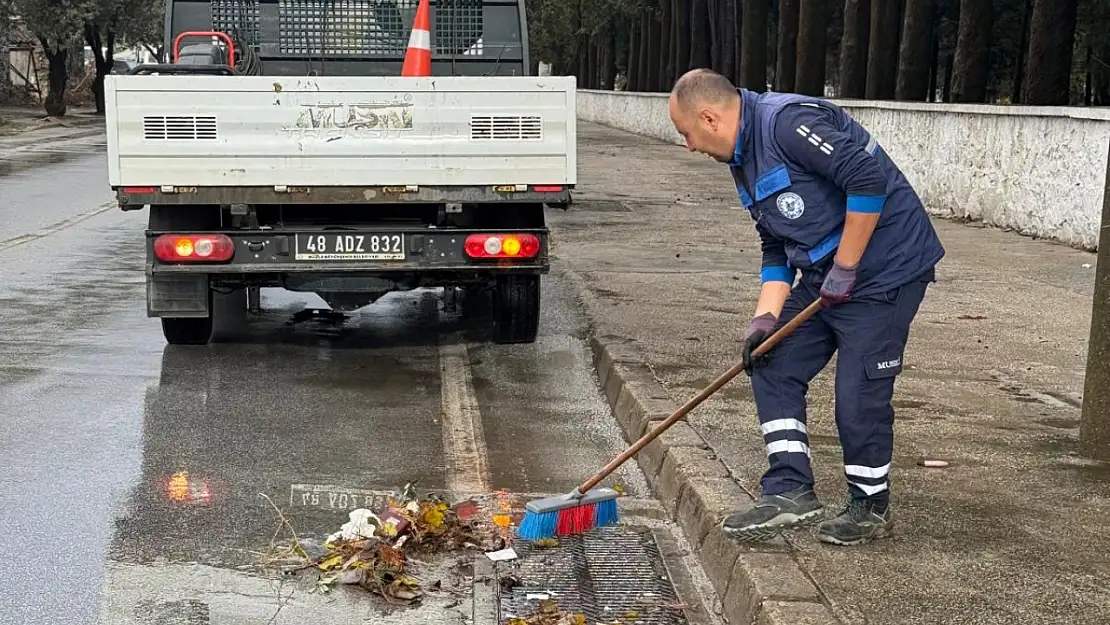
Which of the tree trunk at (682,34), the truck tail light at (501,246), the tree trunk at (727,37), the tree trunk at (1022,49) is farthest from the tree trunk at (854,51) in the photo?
the tree trunk at (682,34)

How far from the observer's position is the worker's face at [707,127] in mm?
4836

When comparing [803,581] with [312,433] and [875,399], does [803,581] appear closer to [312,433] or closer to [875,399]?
[875,399]

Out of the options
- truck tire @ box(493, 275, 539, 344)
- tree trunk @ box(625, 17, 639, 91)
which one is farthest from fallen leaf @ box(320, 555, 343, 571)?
tree trunk @ box(625, 17, 639, 91)

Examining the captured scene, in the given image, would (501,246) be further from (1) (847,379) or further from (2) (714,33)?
(2) (714,33)

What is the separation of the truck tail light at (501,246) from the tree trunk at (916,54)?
16.0 metres

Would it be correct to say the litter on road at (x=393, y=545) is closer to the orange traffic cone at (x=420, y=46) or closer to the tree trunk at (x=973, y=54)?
the orange traffic cone at (x=420, y=46)

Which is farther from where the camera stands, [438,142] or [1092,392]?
[438,142]

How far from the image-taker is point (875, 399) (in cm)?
493

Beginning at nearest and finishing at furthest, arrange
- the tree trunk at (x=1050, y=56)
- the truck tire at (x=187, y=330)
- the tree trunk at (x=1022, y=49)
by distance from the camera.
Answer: the truck tire at (x=187, y=330)
the tree trunk at (x=1050, y=56)
the tree trunk at (x=1022, y=49)

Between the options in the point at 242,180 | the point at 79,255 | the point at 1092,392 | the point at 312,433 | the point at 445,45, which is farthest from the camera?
the point at 79,255

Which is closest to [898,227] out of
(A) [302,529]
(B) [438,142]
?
(A) [302,529]

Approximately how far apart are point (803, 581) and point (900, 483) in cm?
133

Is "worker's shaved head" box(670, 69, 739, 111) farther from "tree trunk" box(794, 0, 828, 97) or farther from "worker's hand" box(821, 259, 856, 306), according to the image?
"tree trunk" box(794, 0, 828, 97)

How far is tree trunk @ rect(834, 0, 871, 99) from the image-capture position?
2753cm
